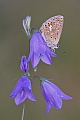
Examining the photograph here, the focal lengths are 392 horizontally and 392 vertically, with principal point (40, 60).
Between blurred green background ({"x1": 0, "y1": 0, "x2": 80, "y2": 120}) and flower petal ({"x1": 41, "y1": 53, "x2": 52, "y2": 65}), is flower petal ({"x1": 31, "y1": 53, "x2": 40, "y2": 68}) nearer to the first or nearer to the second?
flower petal ({"x1": 41, "y1": 53, "x2": 52, "y2": 65})

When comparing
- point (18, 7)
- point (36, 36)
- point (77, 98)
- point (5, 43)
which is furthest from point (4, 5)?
point (36, 36)

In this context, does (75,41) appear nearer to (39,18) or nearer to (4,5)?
(39,18)

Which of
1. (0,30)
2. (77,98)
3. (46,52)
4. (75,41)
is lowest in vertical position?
(77,98)

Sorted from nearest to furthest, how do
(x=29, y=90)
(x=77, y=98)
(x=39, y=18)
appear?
(x=29, y=90) → (x=77, y=98) → (x=39, y=18)

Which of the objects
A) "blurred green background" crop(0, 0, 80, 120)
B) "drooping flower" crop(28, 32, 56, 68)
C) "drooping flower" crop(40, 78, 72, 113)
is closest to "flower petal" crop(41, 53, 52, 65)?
"drooping flower" crop(28, 32, 56, 68)

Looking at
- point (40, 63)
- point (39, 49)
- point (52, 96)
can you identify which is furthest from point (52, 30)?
point (40, 63)

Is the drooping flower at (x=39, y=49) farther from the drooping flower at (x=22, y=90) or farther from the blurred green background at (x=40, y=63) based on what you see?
the blurred green background at (x=40, y=63)

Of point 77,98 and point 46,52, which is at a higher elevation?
point 46,52
